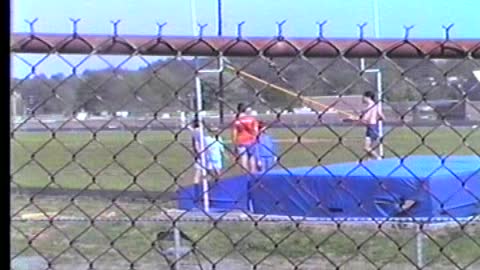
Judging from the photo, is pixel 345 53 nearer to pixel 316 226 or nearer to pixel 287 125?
pixel 287 125

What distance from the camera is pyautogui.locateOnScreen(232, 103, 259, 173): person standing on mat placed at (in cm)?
193

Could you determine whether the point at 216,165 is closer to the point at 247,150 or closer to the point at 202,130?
the point at 247,150

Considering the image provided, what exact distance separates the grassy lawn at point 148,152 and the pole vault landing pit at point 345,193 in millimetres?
85

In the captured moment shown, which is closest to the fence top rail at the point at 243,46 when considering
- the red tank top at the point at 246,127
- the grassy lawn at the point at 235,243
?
the red tank top at the point at 246,127

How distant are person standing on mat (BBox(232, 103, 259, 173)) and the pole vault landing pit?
70mm

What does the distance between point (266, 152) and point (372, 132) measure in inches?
10.7

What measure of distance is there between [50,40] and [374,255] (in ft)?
5.32

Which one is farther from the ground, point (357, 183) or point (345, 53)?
point (345, 53)

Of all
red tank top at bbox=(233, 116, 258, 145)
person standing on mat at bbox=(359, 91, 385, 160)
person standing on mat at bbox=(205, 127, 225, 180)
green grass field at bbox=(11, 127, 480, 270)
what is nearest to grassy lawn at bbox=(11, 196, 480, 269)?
green grass field at bbox=(11, 127, 480, 270)

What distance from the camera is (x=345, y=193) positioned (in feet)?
7.88

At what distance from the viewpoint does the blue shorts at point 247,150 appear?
2230mm

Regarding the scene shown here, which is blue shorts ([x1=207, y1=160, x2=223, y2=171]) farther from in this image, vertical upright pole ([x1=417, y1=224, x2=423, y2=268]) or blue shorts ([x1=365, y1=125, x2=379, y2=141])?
vertical upright pole ([x1=417, y1=224, x2=423, y2=268])
